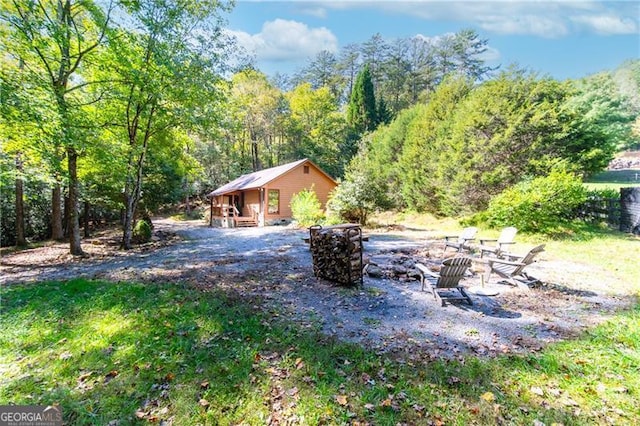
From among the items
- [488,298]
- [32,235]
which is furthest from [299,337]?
[32,235]

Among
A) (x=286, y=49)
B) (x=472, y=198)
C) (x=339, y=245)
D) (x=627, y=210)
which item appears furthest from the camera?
(x=472, y=198)

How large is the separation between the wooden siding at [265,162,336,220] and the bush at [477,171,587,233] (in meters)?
11.6

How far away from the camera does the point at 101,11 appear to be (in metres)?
8.31

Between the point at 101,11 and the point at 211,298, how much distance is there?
29.9 feet

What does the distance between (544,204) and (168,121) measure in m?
14.5

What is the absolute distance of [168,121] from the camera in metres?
11.5

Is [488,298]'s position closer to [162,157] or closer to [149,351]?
[149,351]

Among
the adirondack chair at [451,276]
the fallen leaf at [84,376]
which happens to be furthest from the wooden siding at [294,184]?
the fallen leaf at [84,376]

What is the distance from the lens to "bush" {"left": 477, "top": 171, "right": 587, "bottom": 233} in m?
10.4

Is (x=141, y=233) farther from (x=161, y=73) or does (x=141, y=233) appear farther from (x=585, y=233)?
(x=585, y=233)

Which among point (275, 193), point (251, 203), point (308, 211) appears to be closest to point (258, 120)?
point (251, 203)

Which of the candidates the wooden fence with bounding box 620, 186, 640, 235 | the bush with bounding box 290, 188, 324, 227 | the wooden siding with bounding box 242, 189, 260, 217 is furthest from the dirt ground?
the wooden siding with bounding box 242, 189, 260, 217

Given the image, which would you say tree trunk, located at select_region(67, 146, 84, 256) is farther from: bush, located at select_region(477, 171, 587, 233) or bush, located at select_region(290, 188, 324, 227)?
bush, located at select_region(477, 171, 587, 233)

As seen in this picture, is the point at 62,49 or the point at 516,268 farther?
the point at 62,49
